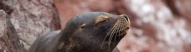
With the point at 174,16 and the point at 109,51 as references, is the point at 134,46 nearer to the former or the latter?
the point at 174,16

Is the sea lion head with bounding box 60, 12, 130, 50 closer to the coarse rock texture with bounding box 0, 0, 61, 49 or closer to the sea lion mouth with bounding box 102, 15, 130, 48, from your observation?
the sea lion mouth with bounding box 102, 15, 130, 48

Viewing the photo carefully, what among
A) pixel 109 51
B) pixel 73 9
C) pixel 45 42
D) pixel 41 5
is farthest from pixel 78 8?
pixel 109 51

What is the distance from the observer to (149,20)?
827cm

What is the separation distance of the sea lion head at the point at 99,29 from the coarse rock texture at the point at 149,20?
365 centimetres

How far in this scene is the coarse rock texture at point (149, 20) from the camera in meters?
7.95

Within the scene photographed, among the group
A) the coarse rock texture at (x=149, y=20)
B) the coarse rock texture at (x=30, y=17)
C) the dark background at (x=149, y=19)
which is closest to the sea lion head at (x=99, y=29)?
the coarse rock texture at (x=30, y=17)

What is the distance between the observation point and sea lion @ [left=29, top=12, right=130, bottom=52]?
3.94 m

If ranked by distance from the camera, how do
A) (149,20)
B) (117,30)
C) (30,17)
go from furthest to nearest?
(149,20), (30,17), (117,30)

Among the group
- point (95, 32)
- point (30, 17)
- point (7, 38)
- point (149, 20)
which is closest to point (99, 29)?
point (95, 32)

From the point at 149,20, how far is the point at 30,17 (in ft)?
10.5

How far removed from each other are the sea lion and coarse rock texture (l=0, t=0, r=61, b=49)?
3.72 ft

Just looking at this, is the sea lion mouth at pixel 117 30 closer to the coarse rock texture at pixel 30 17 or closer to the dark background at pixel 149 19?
the coarse rock texture at pixel 30 17

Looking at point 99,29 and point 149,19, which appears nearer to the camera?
point 99,29

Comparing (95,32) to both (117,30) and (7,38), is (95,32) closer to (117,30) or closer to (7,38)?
(117,30)
